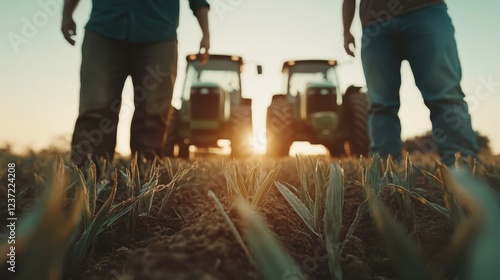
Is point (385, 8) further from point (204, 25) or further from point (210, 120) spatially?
point (210, 120)

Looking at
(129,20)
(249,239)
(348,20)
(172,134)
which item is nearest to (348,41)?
(348,20)

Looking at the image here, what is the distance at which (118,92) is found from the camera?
2.31 m

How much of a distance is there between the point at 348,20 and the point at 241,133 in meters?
3.39

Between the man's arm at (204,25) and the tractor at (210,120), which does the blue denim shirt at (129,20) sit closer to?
the man's arm at (204,25)

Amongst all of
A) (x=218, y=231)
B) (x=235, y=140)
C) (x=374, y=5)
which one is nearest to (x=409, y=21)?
(x=374, y=5)

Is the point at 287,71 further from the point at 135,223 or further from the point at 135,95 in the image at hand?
the point at 135,223

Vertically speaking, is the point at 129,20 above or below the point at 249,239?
above

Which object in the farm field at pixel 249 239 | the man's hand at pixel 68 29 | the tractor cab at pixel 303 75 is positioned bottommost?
the farm field at pixel 249 239

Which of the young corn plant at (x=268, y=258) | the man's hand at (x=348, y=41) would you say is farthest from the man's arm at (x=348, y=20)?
the young corn plant at (x=268, y=258)

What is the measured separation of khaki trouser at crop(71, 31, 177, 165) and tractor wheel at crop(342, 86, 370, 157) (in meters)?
3.44

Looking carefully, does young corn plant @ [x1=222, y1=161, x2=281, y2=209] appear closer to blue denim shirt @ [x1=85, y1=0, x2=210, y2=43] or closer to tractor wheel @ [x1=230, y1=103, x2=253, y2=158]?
blue denim shirt @ [x1=85, y1=0, x2=210, y2=43]

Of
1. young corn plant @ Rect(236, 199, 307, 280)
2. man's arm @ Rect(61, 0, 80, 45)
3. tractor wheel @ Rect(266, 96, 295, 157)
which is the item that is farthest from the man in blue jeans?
tractor wheel @ Rect(266, 96, 295, 157)

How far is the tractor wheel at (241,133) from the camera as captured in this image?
5887mm

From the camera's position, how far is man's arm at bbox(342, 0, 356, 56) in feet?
8.73
